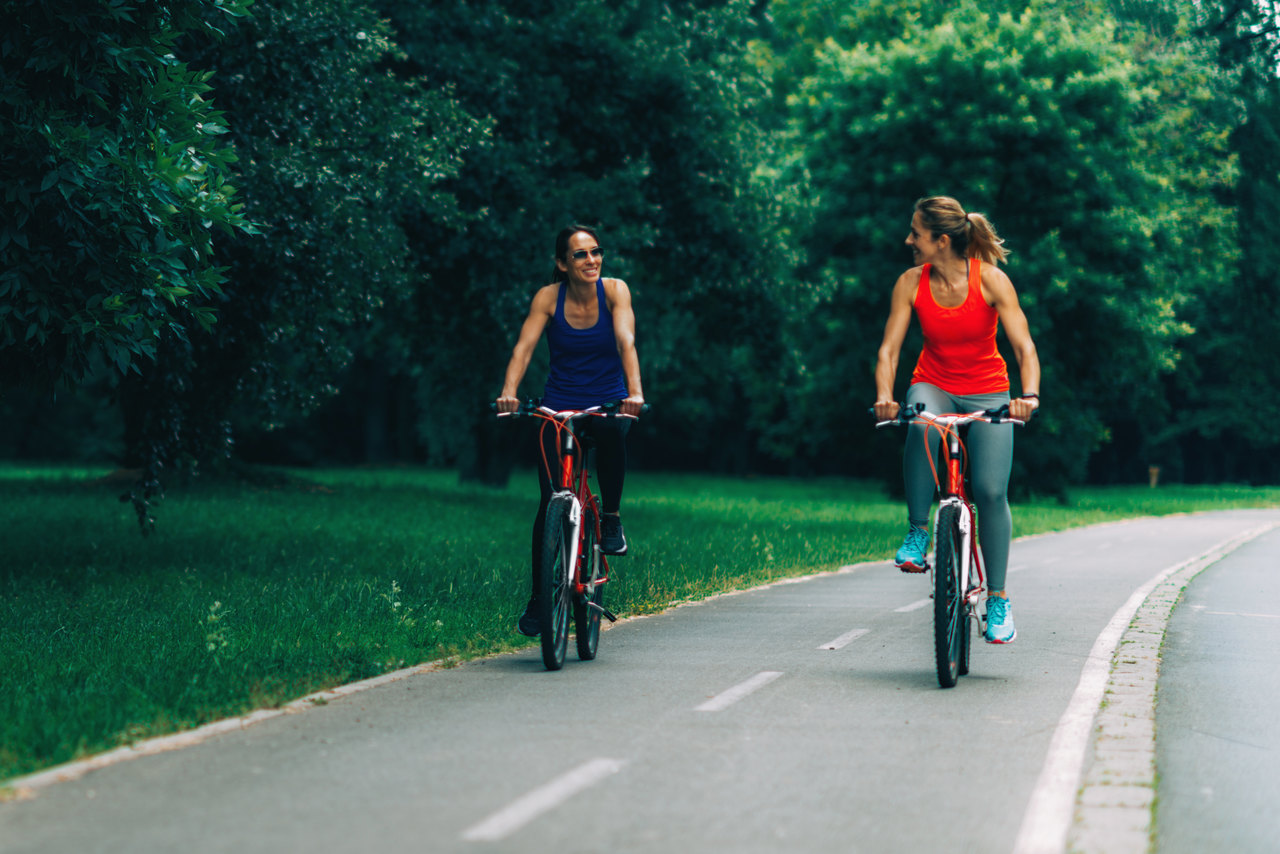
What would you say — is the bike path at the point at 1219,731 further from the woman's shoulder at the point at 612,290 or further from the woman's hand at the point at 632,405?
the woman's shoulder at the point at 612,290

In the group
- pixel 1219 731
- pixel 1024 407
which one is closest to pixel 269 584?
pixel 1024 407

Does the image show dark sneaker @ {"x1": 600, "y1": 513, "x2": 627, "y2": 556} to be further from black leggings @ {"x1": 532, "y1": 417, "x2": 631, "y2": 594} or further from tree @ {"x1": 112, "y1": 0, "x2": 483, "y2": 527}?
tree @ {"x1": 112, "y1": 0, "x2": 483, "y2": 527}

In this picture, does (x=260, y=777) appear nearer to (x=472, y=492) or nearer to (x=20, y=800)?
(x=20, y=800)

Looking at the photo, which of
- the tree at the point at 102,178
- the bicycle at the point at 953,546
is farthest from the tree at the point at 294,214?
the bicycle at the point at 953,546

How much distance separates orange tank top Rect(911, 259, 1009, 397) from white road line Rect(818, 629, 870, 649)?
1.79 m

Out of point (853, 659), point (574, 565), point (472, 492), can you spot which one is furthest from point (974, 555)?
point (472, 492)

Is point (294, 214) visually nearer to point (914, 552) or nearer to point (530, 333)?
point (530, 333)

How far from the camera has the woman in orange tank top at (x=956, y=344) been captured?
6.77m

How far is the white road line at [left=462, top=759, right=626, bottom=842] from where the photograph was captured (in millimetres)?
4039

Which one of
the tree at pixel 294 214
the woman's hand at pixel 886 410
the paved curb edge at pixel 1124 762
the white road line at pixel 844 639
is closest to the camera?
the paved curb edge at pixel 1124 762

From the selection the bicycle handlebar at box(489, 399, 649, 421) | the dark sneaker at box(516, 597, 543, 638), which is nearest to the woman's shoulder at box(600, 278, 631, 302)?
the bicycle handlebar at box(489, 399, 649, 421)

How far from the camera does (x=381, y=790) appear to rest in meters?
4.50

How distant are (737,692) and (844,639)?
2100mm

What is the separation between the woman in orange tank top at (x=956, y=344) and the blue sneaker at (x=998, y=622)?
0.01 meters
